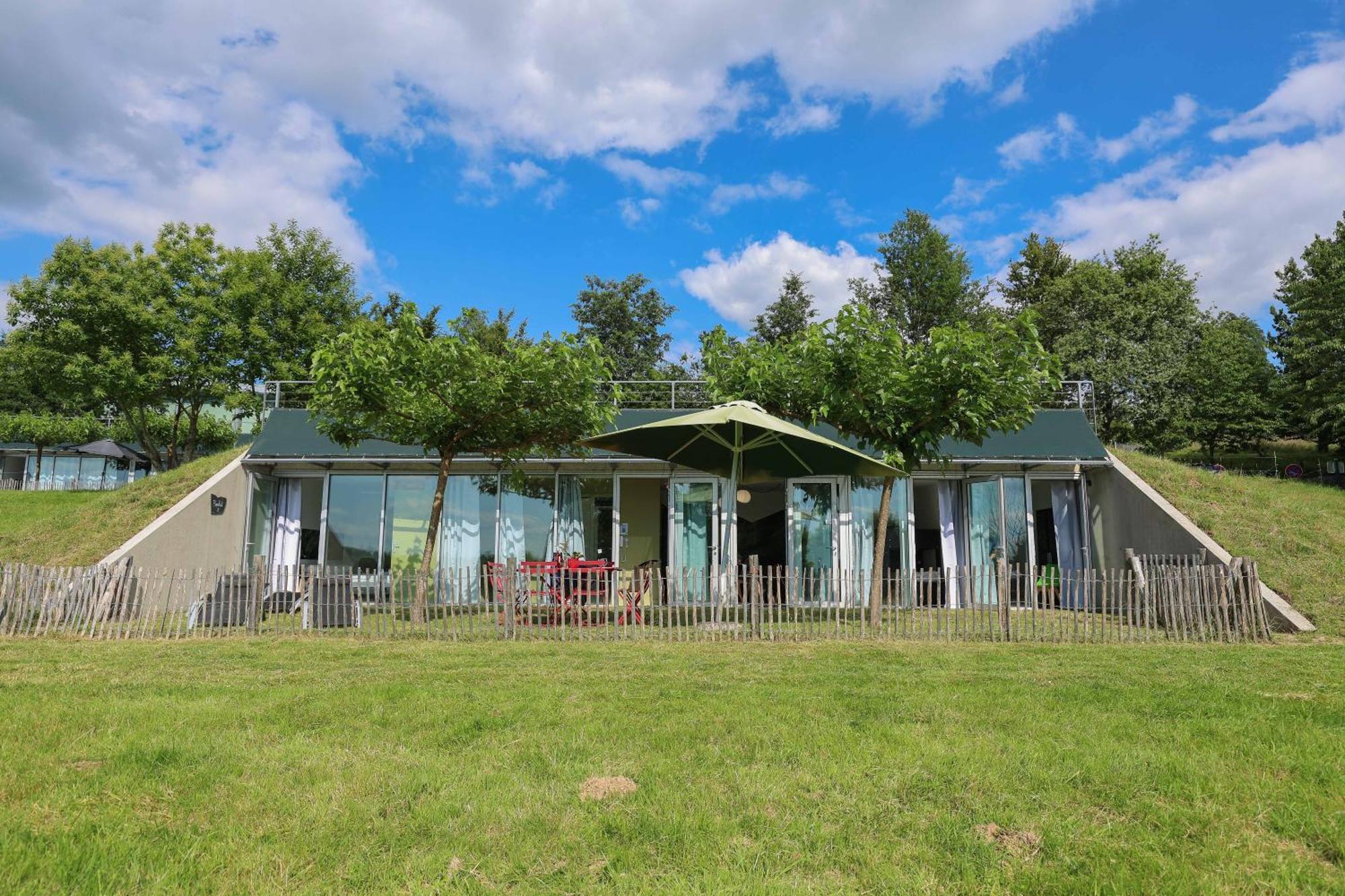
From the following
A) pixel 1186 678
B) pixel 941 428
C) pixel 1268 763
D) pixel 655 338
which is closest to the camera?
pixel 1268 763

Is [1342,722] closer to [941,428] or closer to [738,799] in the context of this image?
[738,799]

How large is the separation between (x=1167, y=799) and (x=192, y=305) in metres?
27.6

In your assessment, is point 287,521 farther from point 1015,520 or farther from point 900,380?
point 1015,520

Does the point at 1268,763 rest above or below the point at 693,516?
below

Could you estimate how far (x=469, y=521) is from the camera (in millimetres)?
15164

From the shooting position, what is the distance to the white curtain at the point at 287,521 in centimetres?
1523

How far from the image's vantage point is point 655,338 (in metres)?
39.7

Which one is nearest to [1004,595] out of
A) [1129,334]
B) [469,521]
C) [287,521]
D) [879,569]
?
[879,569]

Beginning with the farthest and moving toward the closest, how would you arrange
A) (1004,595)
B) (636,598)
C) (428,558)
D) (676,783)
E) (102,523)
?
1. (102,523)
2. (636,598)
3. (428,558)
4. (1004,595)
5. (676,783)

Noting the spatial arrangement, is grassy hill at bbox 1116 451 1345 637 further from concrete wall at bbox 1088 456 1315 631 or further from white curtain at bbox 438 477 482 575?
white curtain at bbox 438 477 482 575

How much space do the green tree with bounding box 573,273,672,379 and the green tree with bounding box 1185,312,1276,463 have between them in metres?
23.0

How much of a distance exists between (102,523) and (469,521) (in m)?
6.41

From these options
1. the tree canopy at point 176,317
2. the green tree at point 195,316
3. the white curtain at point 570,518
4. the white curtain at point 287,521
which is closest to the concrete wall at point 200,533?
the white curtain at point 287,521

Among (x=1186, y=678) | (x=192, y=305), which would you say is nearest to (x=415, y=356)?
(x=1186, y=678)
